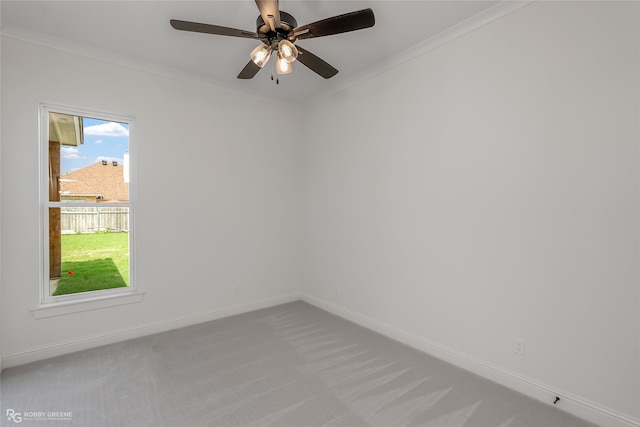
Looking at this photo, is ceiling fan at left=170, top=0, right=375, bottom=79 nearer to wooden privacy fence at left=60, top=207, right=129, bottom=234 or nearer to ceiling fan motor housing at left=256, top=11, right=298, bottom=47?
ceiling fan motor housing at left=256, top=11, right=298, bottom=47

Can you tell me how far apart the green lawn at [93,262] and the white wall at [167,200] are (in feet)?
0.59

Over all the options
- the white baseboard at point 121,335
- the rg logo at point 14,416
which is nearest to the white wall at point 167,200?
the white baseboard at point 121,335

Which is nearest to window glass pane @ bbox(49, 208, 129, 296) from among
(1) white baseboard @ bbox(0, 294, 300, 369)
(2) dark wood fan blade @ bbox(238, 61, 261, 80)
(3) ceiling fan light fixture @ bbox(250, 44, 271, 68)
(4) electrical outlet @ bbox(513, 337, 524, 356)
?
(1) white baseboard @ bbox(0, 294, 300, 369)

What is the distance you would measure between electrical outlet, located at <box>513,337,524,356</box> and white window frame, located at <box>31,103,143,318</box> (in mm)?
3429

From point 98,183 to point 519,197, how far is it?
12.3 feet

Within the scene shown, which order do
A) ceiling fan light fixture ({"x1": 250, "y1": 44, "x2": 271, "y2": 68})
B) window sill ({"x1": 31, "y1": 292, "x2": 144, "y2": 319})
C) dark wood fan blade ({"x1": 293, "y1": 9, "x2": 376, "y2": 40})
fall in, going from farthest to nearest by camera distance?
window sill ({"x1": 31, "y1": 292, "x2": 144, "y2": 319})
ceiling fan light fixture ({"x1": 250, "y1": 44, "x2": 271, "y2": 68})
dark wood fan blade ({"x1": 293, "y1": 9, "x2": 376, "y2": 40})

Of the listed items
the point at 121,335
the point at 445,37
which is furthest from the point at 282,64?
the point at 121,335

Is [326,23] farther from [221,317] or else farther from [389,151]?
[221,317]

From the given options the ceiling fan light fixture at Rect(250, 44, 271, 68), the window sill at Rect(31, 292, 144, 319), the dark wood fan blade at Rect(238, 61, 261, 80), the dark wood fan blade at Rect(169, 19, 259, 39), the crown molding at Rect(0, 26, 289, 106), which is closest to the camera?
the dark wood fan blade at Rect(169, 19, 259, 39)

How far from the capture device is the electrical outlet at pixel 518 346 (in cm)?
221

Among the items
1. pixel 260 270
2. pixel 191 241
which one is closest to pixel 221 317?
pixel 260 270

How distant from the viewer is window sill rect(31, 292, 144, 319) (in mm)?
2676

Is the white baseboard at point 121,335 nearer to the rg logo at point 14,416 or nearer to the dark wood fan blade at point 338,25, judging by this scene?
the rg logo at point 14,416

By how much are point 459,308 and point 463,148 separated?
136 cm
